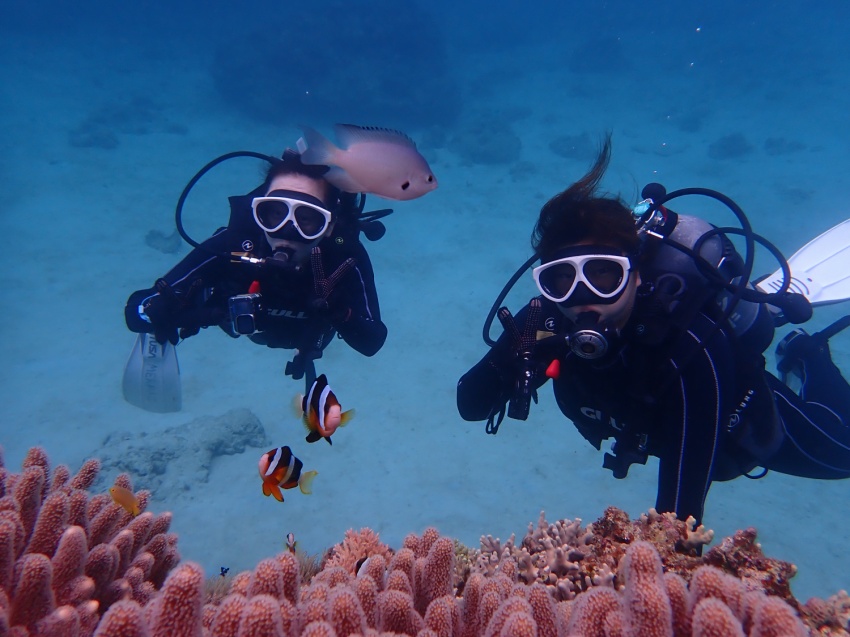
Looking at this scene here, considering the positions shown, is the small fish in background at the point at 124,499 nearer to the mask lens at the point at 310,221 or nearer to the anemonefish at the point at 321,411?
the anemonefish at the point at 321,411

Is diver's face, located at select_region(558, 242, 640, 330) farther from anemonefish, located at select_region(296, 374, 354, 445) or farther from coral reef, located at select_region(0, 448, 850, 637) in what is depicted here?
anemonefish, located at select_region(296, 374, 354, 445)

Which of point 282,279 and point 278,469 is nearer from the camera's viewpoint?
point 278,469

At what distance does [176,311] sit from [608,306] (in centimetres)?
380

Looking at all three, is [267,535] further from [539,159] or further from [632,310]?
[539,159]

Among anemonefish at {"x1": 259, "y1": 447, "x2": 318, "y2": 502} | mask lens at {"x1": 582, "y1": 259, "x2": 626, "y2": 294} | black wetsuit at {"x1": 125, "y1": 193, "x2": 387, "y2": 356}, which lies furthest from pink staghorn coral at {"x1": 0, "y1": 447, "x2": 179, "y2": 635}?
mask lens at {"x1": 582, "y1": 259, "x2": 626, "y2": 294}

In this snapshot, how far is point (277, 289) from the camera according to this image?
4.80 meters

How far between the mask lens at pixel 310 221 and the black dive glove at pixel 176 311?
1.09m

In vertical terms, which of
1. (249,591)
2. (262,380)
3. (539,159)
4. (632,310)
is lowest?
(249,591)

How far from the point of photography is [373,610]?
5.46 feet

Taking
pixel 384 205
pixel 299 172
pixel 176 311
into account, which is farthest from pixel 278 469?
pixel 384 205

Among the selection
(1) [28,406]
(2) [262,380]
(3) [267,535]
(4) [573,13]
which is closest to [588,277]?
(3) [267,535]

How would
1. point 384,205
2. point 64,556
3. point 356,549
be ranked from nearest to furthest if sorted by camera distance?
point 64,556 → point 356,549 → point 384,205

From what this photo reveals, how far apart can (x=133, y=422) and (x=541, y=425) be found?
9331 millimetres

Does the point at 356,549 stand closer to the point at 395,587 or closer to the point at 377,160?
the point at 395,587
